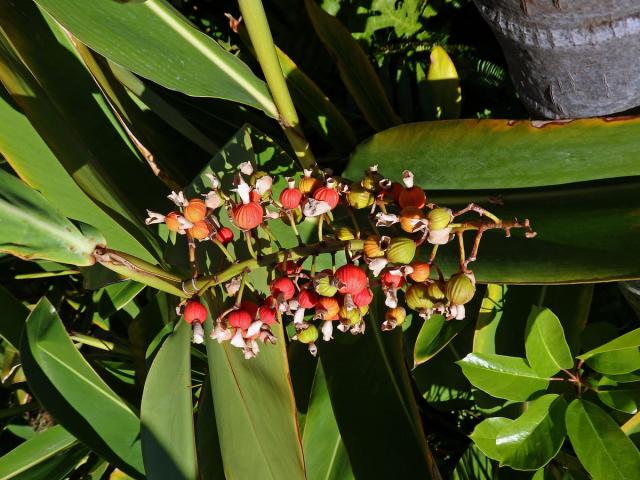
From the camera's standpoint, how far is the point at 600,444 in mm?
803

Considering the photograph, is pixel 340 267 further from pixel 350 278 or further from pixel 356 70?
pixel 356 70

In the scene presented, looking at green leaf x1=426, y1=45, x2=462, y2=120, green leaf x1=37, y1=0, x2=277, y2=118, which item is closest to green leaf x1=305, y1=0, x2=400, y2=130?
green leaf x1=426, y1=45, x2=462, y2=120

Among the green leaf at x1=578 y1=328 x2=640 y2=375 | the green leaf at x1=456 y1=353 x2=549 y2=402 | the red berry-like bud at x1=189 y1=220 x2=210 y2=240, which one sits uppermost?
the red berry-like bud at x1=189 y1=220 x2=210 y2=240

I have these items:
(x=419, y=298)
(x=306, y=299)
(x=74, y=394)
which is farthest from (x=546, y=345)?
(x=74, y=394)

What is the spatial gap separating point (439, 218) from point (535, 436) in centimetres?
41

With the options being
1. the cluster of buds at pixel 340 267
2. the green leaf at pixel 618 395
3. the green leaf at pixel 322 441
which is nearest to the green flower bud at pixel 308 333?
the cluster of buds at pixel 340 267

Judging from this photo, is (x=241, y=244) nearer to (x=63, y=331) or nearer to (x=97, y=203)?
(x=97, y=203)

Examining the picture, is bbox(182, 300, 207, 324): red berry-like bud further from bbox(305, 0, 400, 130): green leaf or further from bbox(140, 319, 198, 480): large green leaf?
bbox(305, 0, 400, 130): green leaf

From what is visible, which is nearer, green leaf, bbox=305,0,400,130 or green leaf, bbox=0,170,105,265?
green leaf, bbox=0,170,105,265

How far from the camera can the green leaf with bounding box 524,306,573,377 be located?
2.75 ft

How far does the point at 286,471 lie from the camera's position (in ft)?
2.67

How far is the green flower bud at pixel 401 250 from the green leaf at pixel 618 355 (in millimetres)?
318

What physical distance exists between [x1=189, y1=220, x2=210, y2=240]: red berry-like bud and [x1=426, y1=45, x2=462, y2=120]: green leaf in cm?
57

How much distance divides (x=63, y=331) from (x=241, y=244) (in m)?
0.39
